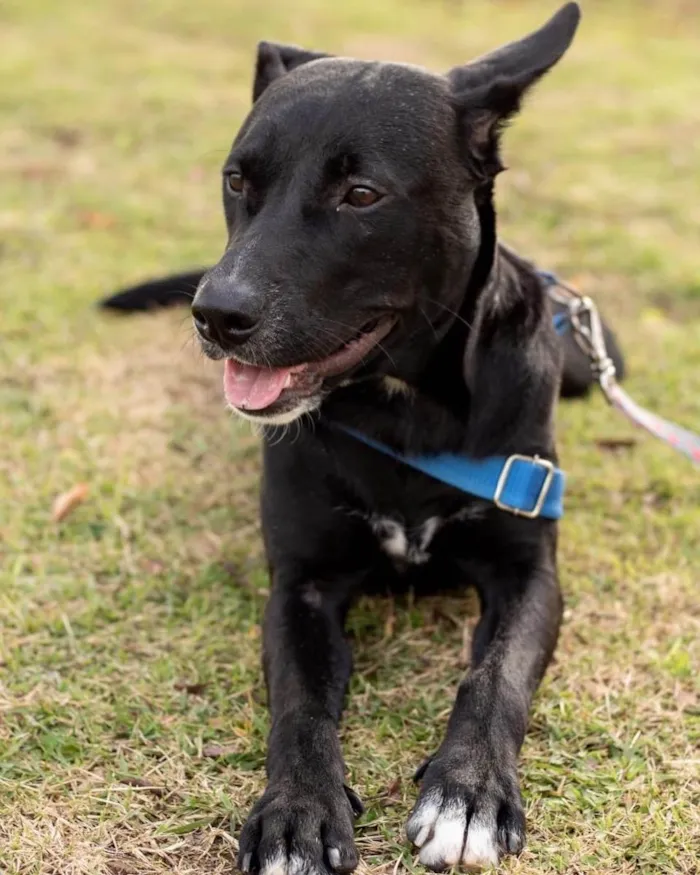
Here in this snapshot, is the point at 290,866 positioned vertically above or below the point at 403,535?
above

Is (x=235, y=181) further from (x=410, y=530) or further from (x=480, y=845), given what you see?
(x=480, y=845)

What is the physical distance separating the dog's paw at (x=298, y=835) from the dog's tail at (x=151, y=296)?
326cm

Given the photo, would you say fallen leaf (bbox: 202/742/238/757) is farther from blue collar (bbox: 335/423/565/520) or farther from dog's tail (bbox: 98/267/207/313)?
dog's tail (bbox: 98/267/207/313)

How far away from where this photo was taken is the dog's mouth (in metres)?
2.89

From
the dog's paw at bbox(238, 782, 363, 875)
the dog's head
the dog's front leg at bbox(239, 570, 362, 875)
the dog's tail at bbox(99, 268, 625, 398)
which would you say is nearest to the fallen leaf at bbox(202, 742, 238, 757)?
the dog's front leg at bbox(239, 570, 362, 875)

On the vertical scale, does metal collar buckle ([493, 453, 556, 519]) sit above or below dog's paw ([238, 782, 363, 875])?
above

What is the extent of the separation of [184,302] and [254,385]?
2.60m

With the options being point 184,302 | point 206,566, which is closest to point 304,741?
point 206,566

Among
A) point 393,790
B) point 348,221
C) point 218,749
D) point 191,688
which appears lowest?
point 191,688

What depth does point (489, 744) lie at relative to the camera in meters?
2.60

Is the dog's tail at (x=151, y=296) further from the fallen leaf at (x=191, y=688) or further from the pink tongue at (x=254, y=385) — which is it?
A: the fallen leaf at (x=191, y=688)

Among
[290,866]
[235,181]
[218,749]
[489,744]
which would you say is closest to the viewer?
[290,866]

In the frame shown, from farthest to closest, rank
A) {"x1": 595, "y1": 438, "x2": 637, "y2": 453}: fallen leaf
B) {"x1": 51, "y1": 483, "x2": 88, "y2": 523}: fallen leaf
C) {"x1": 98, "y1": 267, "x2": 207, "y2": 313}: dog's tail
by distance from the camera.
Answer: {"x1": 98, "y1": 267, "x2": 207, "y2": 313}: dog's tail → {"x1": 595, "y1": 438, "x2": 637, "y2": 453}: fallen leaf → {"x1": 51, "y1": 483, "x2": 88, "y2": 523}: fallen leaf

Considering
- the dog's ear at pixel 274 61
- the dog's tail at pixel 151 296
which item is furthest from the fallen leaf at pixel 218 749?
the dog's tail at pixel 151 296
